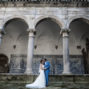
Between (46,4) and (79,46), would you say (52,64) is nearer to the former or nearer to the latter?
(79,46)

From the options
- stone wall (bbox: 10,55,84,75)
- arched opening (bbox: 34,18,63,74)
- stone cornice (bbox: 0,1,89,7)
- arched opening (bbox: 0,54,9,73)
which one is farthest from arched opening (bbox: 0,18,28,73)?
stone cornice (bbox: 0,1,89,7)

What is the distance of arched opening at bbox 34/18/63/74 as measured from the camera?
13852 mm

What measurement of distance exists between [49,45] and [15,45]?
10.8 ft

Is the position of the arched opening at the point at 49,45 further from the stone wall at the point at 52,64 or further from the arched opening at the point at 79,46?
the arched opening at the point at 79,46

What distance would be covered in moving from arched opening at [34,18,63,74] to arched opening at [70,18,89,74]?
1259mm

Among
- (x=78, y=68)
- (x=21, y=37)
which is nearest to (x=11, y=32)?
(x=21, y=37)

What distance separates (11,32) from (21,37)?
109 cm

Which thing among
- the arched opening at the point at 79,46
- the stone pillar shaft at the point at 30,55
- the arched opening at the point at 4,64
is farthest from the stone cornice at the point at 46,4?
the arched opening at the point at 4,64

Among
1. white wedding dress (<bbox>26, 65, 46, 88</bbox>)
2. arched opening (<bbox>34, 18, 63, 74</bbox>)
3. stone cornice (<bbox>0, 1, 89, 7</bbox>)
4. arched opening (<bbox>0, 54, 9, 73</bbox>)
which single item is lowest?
white wedding dress (<bbox>26, 65, 46, 88</bbox>)

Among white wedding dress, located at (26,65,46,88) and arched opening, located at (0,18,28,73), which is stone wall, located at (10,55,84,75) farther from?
white wedding dress, located at (26,65,46,88)

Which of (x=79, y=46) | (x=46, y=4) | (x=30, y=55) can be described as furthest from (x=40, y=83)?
(x=79, y=46)

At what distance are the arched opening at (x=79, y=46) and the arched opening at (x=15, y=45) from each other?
4.53m

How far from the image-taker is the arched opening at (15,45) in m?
13.9

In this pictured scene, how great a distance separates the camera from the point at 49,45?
14.7 metres
